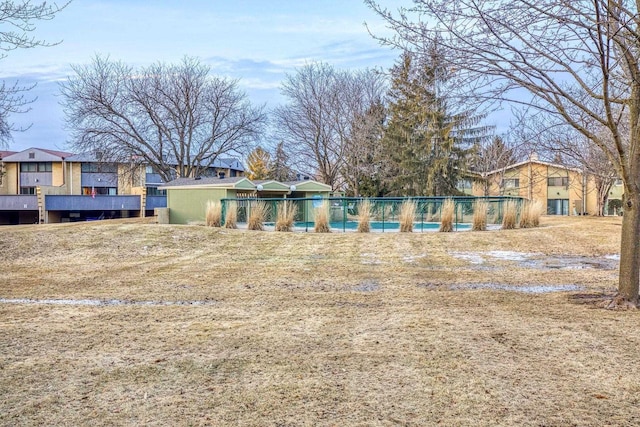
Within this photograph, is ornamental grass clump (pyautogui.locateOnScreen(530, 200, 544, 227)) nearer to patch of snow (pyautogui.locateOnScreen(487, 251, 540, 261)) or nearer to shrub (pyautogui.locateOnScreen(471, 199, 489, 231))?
shrub (pyautogui.locateOnScreen(471, 199, 489, 231))

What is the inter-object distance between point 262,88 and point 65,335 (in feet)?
93.8

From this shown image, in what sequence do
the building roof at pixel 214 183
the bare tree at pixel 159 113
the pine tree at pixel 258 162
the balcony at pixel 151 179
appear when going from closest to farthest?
1. the building roof at pixel 214 183
2. the bare tree at pixel 159 113
3. the pine tree at pixel 258 162
4. the balcony at pixel 151 179

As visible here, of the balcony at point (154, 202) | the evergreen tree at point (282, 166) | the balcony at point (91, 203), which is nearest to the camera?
the evergreen tree at point (282, 166)

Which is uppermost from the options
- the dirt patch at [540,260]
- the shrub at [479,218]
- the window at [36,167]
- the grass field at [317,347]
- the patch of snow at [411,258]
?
the window at [36,167]

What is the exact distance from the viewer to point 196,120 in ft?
90.5

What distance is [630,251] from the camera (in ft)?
18.1

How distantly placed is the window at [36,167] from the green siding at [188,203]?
24.0m

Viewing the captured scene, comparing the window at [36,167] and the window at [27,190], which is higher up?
the window at [36,167]

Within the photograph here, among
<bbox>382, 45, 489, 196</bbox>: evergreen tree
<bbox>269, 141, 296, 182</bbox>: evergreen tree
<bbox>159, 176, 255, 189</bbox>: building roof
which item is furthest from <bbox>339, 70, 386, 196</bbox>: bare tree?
<bbox>159, 176, 255, 189</bbox>: building roof

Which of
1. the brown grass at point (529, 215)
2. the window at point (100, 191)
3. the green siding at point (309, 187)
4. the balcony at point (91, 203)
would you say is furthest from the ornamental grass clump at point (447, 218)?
the window at point (100, 191)

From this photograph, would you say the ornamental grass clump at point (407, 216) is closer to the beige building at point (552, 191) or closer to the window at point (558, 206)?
the beige building at point (552, 191)

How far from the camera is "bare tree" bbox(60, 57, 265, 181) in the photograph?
83.5 feet

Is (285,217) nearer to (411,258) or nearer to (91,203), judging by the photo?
(411,258)

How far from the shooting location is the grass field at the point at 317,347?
113 inches
